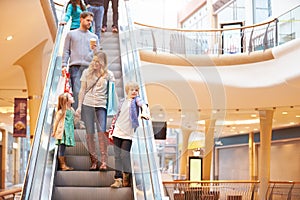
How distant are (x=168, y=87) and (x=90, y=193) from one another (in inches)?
408

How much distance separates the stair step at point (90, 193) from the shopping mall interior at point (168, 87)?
0.01m

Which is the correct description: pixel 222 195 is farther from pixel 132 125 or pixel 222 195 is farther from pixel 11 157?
pixel 11 157

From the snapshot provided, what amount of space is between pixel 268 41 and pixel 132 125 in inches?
387

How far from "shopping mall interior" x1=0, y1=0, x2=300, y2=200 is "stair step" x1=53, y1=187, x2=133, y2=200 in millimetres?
11

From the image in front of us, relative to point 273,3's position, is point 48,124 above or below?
below

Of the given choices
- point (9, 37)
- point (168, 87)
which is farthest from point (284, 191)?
point (9, 37)

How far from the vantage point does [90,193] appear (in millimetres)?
5699

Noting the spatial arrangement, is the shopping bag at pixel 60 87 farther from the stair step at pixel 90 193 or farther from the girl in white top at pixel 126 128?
the stair step at pixel 90 193

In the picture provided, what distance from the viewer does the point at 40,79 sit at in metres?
12.5

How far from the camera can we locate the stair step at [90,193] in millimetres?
5676

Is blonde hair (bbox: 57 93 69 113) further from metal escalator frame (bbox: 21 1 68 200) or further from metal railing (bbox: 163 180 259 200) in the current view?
metal railing (bbox: 163 180 259 200)

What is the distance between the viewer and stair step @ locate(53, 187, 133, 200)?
5676 mm

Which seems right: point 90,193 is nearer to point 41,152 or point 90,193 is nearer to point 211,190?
point 41,152

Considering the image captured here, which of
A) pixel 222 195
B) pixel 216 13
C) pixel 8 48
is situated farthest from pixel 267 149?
pixel 8 48
